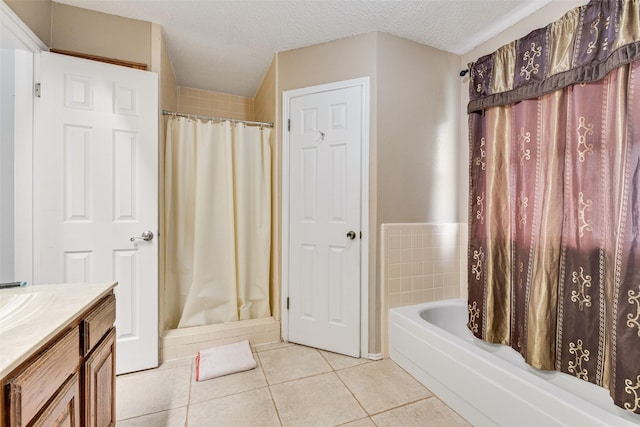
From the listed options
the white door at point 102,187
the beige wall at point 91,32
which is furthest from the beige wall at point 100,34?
the white door at point 102,187

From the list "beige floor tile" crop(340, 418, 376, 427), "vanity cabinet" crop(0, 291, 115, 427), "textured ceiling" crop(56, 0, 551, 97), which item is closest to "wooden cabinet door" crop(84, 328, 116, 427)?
"vanity cabinet" crop(0, 291, 115, 427)

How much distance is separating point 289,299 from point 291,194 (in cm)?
86

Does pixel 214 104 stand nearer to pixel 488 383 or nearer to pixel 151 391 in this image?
pixel 151 391

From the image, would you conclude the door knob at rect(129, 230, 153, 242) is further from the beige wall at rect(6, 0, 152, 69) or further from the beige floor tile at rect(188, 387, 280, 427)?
the beige wall at rect(6, 0, 152, 69)

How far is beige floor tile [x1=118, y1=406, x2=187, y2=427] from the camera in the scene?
4.70ft

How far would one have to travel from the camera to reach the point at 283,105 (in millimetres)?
2295

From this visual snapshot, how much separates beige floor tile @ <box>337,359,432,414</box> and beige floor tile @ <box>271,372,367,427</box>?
6 cm

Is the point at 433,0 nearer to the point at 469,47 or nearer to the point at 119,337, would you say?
the point at 469,47

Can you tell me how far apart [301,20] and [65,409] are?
230 centimetres

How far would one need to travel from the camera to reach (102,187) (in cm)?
180

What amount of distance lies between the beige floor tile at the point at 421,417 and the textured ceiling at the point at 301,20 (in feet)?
7.91

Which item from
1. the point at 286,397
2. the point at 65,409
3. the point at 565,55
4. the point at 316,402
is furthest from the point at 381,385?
the point at 565,55

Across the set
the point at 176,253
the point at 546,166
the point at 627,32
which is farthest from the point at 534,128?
the point at 176,253

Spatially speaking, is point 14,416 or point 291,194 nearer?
point 14,416
